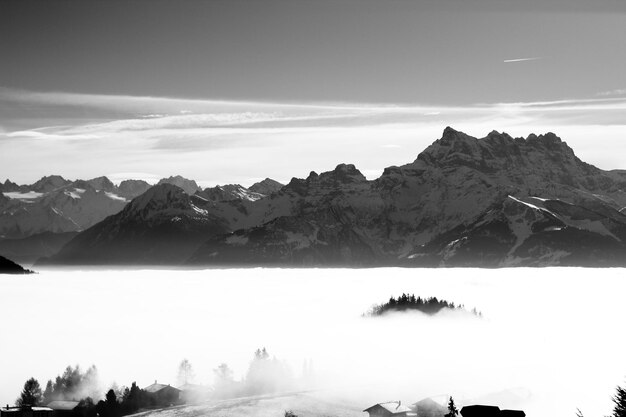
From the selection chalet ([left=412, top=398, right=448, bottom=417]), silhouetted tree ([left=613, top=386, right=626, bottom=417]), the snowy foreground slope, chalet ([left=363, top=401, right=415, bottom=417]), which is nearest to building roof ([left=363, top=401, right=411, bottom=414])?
chalet ([left=363, top=401, right=415, bottom=417])

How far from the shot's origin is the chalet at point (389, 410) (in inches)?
6422

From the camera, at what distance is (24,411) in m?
182

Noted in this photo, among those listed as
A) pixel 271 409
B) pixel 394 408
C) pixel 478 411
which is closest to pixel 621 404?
pixel 478 411

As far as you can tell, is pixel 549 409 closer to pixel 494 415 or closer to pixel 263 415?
pixel 263 415

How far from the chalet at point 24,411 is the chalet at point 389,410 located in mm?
67125

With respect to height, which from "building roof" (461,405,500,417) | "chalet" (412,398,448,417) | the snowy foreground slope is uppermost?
"building roof" (461,405,500,417)

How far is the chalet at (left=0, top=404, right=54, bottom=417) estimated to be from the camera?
17500 centimetres

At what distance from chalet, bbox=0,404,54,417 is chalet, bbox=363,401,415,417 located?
6712cm

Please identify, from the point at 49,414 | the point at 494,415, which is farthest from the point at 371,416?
the point at 494,415

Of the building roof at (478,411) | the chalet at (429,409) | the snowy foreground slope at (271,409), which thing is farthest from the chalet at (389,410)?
the building roof at (478,411)

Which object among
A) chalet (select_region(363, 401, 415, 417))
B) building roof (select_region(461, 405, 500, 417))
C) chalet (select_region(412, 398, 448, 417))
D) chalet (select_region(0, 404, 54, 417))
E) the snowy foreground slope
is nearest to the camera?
building roof (select_region(461, 405, 500, 417))

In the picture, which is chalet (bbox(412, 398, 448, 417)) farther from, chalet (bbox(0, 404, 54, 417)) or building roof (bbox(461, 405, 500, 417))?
building roof (bbox(461, 405, 500, 417))

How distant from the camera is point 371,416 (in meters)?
167

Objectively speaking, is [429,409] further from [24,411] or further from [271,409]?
[24,411]
